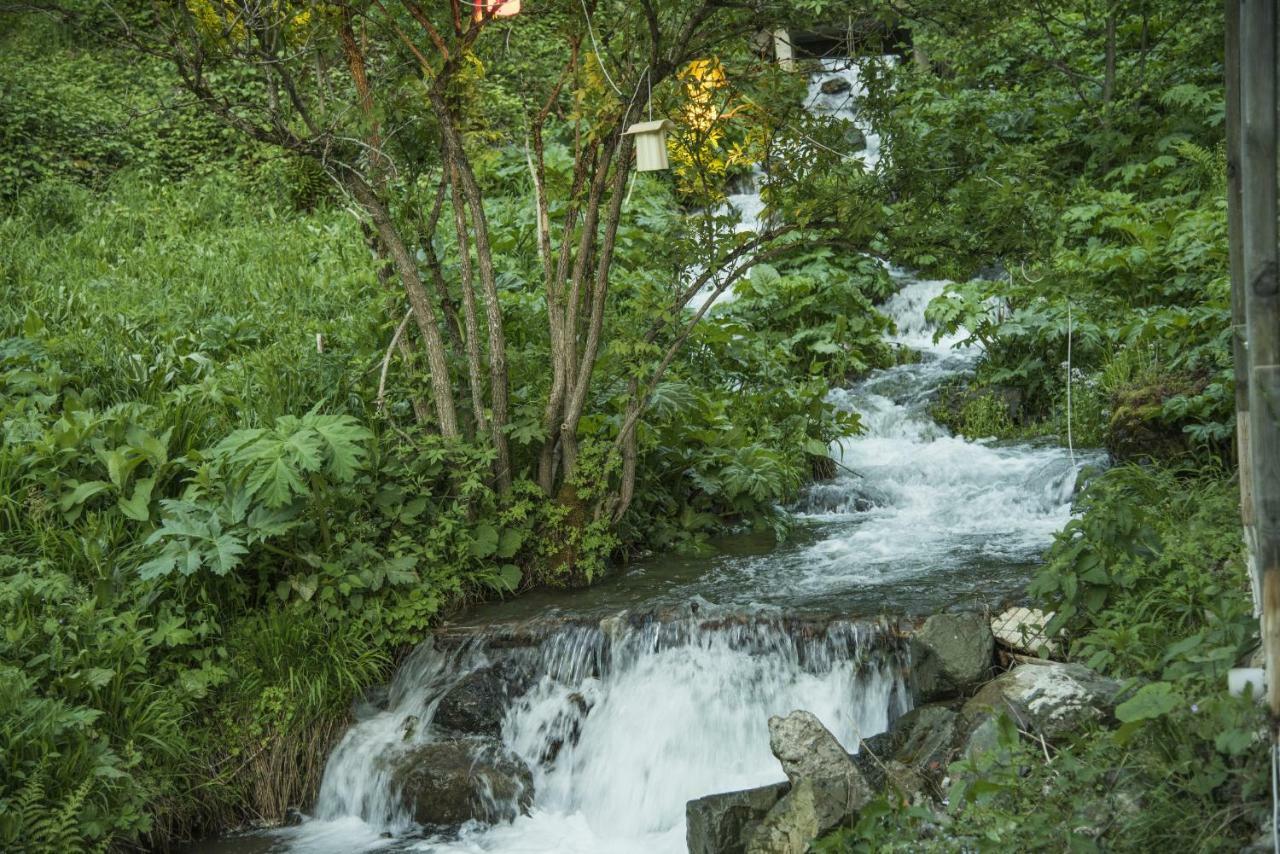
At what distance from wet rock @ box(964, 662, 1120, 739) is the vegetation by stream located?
10 centimetres

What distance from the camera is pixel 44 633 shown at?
16.6 ft

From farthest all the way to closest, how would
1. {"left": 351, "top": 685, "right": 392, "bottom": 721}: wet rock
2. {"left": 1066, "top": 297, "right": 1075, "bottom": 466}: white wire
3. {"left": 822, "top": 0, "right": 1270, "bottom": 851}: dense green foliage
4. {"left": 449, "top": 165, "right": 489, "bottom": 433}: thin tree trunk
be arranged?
{"left": 1066, "top": 297, "right": 1075, "bottom": 466}: white wire → {"left": 449, "top": 165, "right": 489, "bottom": 433}: thin tree trunk → {"left": 351, "top": 685, "right": 392, "bottom": 721}: wet rock → {"left": 822, "top": 0, "right": 1270, "bottom": 851}: dense green foliage

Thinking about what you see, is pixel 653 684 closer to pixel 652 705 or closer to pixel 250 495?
pixel 652 705

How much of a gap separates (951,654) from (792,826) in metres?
1.25

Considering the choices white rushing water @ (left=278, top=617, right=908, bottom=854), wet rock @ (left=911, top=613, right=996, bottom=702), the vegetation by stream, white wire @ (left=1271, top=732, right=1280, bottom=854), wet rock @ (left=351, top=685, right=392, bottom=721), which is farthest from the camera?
wet rock @ (left=351, top=685, right=392, bottom=721)

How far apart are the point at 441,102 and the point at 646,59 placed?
110 centimetres

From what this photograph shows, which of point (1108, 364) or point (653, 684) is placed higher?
point (1108, 364)

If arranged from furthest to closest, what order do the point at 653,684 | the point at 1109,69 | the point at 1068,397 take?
the point at 1109,69 < the point at 1068,397 < the point at 653,684

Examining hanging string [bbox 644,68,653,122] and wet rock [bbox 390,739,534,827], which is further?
hanging string [bbox 644,68,653,122]

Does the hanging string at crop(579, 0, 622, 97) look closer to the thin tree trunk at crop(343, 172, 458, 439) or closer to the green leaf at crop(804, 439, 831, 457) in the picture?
the thin tree trunk at crop(343, 172, 458, 439)

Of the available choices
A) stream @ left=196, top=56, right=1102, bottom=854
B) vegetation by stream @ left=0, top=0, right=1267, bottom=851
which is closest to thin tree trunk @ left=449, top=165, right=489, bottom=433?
vegetation by stream @ left=0, top=0, right=1267, bottom=851

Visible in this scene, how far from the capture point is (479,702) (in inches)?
220

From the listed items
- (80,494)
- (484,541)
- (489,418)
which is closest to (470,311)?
(489,418)

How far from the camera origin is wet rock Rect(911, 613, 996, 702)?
193 inches
